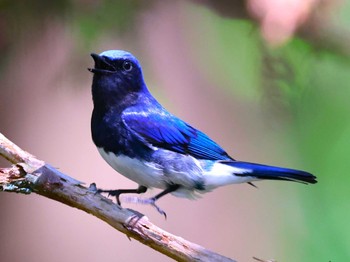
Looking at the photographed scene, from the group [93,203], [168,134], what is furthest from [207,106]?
[93,203]

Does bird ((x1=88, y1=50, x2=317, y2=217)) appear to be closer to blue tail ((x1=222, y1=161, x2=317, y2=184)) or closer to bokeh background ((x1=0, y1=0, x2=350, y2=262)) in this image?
blue tail ((x1=222, y1=161, x2=317, y2=184))

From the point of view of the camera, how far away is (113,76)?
2.62 ft

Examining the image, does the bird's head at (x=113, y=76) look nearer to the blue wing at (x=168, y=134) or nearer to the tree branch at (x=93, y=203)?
the blue wing at (x=168, y=134)

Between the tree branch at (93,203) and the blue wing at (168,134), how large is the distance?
15 centimetres

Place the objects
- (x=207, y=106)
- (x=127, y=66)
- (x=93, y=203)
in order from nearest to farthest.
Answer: (x=93, y=203) < (x=127, y=66) < (x=207, y=106)

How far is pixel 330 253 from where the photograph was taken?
3.98 feet

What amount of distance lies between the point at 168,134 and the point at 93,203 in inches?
7.7

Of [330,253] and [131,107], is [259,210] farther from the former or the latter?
[131,107]

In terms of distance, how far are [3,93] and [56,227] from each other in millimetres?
325

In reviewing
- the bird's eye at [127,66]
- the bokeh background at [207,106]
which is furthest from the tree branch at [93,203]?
the bokeh background at [207,106]

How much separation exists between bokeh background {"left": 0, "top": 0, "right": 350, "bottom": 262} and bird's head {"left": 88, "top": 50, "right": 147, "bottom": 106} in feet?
1.23

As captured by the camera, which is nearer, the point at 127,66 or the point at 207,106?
the point at 127,66

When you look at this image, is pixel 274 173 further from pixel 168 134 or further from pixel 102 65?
pixel 102 65

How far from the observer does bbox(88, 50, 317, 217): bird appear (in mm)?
791
